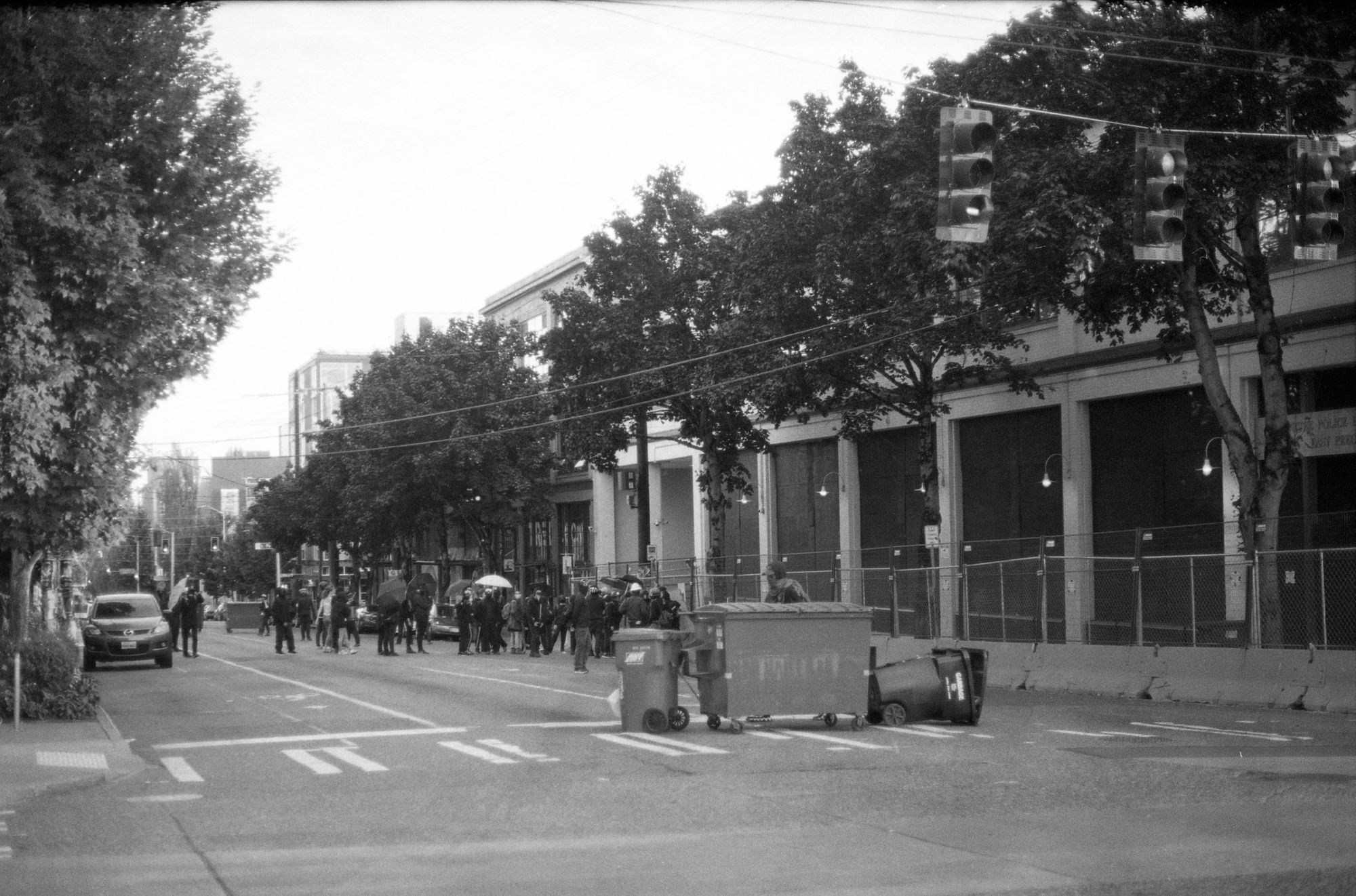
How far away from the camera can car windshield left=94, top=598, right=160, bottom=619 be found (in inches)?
1302

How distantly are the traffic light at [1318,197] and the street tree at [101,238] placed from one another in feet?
40.0

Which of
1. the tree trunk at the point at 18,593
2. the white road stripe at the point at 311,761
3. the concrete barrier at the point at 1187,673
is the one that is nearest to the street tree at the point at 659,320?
the concrete barrier at the point at 1187,673

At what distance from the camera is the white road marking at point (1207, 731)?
15630mm

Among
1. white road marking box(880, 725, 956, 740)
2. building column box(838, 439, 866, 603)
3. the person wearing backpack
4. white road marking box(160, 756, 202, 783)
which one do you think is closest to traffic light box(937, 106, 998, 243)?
white road marking box(880, 725, 956, 740)

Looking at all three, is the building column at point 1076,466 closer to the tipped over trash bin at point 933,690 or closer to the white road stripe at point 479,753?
the tipped over trash bin at point 933,690

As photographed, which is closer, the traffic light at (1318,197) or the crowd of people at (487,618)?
the traffic light at (1318,197)

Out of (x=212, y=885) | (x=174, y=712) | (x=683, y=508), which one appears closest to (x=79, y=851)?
(x=212, y=885)

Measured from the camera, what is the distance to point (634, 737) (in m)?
15.9

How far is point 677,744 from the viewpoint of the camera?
15.3 metres

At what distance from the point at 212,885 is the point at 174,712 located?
12989 millimetres

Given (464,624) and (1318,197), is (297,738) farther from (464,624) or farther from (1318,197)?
(464,624)

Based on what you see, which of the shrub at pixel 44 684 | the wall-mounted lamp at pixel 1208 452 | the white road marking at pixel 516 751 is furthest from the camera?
the wall-mounted lamp at pixel 1208 452

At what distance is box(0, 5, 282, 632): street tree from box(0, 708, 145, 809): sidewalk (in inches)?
99.5

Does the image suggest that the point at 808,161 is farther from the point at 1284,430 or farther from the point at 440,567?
the point at 440,567
